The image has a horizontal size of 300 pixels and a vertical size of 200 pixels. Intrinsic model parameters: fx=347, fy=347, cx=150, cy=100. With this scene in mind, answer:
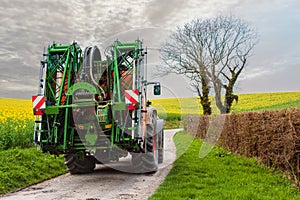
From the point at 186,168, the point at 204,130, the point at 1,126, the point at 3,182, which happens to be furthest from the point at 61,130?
the point at 204,130

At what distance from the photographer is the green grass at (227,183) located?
6922 mm

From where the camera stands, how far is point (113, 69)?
342 inches

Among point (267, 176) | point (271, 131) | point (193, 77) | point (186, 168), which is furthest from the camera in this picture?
point (193, 77)

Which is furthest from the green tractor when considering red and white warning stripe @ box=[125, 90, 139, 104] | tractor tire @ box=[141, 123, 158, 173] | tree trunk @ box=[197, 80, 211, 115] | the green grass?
tree trunk @ box=[197, 80, 211, 115]

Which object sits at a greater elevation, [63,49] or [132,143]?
[63,49]

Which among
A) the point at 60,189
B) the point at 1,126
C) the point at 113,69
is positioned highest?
the point at 113,69

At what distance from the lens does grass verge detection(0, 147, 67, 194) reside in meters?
8.56

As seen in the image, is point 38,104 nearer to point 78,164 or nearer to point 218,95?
point 78,164

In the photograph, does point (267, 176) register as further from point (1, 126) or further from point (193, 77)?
point (193, 77)

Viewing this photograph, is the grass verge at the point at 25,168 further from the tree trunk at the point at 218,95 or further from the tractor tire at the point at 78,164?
the tree trunk at the point at 218,95

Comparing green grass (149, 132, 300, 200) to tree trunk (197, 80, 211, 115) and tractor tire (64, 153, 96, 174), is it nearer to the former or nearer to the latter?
tractor tire (64, 153, 96, 174)

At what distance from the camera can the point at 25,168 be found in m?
9.77

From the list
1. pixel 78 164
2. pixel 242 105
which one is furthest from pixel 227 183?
pixel 242 105

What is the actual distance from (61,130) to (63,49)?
204 cm
